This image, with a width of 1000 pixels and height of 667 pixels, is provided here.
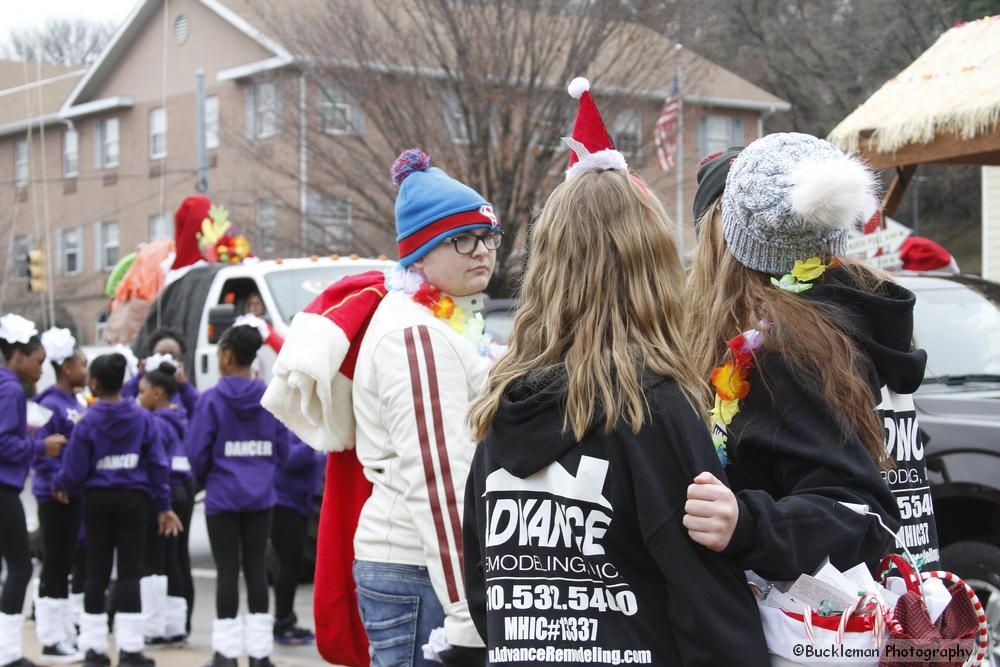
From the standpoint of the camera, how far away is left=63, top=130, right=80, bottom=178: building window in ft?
121

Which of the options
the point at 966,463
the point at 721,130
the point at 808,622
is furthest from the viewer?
the point at 721,130

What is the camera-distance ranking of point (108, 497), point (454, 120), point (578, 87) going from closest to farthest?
point (578, 87) < point (108, 497) < point (454, 120)

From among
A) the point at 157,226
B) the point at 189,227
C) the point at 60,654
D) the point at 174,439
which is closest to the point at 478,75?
the point at 189,227

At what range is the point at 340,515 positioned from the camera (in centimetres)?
367

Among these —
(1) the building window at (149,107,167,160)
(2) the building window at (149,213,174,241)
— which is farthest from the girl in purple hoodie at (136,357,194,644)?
(2) the building window at (149,213,174,241)

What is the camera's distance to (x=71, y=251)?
123ft

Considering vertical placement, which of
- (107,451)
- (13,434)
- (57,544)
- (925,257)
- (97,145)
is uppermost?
(97,145)

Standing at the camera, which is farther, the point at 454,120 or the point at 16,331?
the point at 454,120

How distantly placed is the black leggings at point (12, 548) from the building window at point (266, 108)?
10.3 m

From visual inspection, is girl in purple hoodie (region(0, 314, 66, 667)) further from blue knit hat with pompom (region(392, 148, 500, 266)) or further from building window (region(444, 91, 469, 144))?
building window (region(444, 91, 469, 144))

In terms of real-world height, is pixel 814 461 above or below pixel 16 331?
above

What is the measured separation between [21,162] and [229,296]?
24.3 meters

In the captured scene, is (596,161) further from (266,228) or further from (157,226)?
(157,226)

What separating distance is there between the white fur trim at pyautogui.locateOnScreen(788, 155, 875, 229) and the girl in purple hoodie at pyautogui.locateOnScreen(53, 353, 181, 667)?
5.31m
